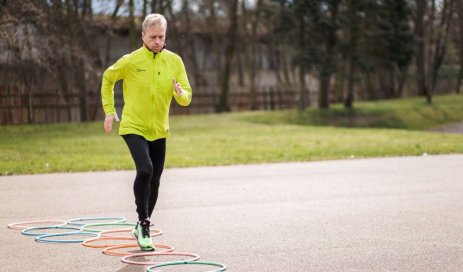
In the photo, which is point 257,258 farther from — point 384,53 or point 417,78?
point 417,78

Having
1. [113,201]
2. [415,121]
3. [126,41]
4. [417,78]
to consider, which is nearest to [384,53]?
[415,121]

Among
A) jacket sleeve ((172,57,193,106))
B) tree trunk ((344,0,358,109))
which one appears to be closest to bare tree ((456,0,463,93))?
tree trunk ((344,0,358,109))

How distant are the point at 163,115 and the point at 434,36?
50545mm

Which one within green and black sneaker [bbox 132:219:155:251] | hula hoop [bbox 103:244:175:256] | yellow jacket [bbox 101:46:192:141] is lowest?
hula hoop [bbox 103:244:175:256]

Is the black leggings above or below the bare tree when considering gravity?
below

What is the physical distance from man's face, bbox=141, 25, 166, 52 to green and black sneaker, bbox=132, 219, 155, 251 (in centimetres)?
158

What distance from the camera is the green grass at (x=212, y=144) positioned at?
62.9ft

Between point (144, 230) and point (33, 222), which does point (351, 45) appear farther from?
→ point (144, 230)

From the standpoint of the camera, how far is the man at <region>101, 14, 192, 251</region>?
26.2 feet

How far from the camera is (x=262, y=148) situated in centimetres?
2283

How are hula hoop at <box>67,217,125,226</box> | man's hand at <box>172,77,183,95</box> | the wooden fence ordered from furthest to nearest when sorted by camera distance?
the wooden fence < hula hoop at <box>67,217,125,226</box> < man's hand at <box>172,77,183,95</box>

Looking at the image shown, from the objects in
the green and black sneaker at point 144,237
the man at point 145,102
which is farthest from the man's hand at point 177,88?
the green and black sneaker at point 144,237

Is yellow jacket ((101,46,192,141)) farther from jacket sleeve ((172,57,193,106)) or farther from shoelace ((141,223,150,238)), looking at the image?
shoelace ((141,223,150,238))

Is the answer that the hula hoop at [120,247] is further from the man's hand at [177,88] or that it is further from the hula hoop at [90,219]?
the hula hoop at [90,219]
